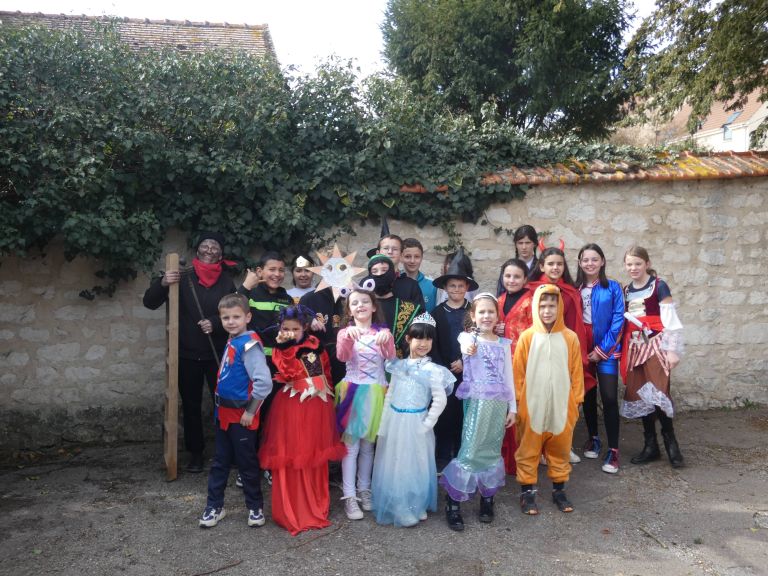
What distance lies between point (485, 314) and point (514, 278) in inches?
30.7

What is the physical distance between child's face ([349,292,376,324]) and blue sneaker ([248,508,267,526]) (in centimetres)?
131

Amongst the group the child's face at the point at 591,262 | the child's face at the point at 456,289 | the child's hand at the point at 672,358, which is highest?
the child's face at the point at 591,262

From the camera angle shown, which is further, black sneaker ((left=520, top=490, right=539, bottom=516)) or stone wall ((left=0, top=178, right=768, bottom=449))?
stone wall ((left=0, top=178, right=768, bottom=449))

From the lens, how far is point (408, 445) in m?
3.69

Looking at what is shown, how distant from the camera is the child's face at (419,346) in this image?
3.79m

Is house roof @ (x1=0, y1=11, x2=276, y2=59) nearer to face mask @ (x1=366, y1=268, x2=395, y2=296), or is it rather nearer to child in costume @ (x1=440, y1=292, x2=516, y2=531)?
face mask @ (x1=366, y1=268, x2=395, y2=296)

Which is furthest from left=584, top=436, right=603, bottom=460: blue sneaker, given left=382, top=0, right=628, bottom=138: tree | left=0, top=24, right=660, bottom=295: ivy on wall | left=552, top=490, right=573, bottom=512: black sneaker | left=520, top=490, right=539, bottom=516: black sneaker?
left=382, top=0, right=628, bottom=138: tree

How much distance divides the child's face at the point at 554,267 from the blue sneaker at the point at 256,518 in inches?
99.8

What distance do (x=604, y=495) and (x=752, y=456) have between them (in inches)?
67.7

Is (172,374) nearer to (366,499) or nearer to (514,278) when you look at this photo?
(366,499)

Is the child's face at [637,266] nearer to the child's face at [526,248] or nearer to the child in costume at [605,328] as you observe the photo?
the child in costume at [605,328]

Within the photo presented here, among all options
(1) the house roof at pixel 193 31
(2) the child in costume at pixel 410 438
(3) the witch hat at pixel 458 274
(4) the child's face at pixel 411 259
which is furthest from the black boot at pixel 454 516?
(1) the house roof at pixel 193 31

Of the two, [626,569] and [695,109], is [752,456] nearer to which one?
[626,569]

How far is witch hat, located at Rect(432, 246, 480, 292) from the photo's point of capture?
4402 millimetres
